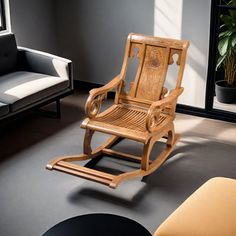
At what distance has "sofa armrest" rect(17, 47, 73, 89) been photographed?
14.1 ft

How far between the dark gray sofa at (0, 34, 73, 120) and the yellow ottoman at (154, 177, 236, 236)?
→ 180 centimetres

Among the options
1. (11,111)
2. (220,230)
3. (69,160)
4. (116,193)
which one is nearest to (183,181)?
(116,193)

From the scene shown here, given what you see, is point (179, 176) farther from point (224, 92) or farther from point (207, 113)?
point (224, 92)

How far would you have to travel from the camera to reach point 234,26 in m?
4.38

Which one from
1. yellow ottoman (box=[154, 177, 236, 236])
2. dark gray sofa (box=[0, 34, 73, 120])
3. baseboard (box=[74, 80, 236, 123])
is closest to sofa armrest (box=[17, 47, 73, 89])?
dark gray sofa (box=[0, 34, 73, 120])

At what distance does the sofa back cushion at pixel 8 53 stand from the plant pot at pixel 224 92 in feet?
6.13

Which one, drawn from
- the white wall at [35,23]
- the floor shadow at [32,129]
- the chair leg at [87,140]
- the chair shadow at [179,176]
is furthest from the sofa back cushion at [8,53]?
the chair shadow at [179,176]

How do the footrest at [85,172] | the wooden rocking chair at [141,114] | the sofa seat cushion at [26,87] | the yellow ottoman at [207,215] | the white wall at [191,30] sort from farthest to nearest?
the white wall at [191,30] → the sofa seat cushion at [26,87] → the wooden rocking chair at [141,114] → the footrest at [85,172] → the yellow ottoman at [207,215]

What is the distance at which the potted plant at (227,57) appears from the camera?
4367 mm

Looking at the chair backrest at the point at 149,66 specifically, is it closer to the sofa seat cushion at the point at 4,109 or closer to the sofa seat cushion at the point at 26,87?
the sofa seat cushion at the point at 26,87

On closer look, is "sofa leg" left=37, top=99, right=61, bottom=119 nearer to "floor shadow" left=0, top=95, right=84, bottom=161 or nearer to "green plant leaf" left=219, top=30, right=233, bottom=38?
"floor shadow" left=0, top=95, right=84, bottom=161

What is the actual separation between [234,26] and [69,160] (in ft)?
6.44

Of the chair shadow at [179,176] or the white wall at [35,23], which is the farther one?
the white wall at [35,23]

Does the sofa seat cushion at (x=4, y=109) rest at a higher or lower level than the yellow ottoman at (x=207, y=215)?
higher
